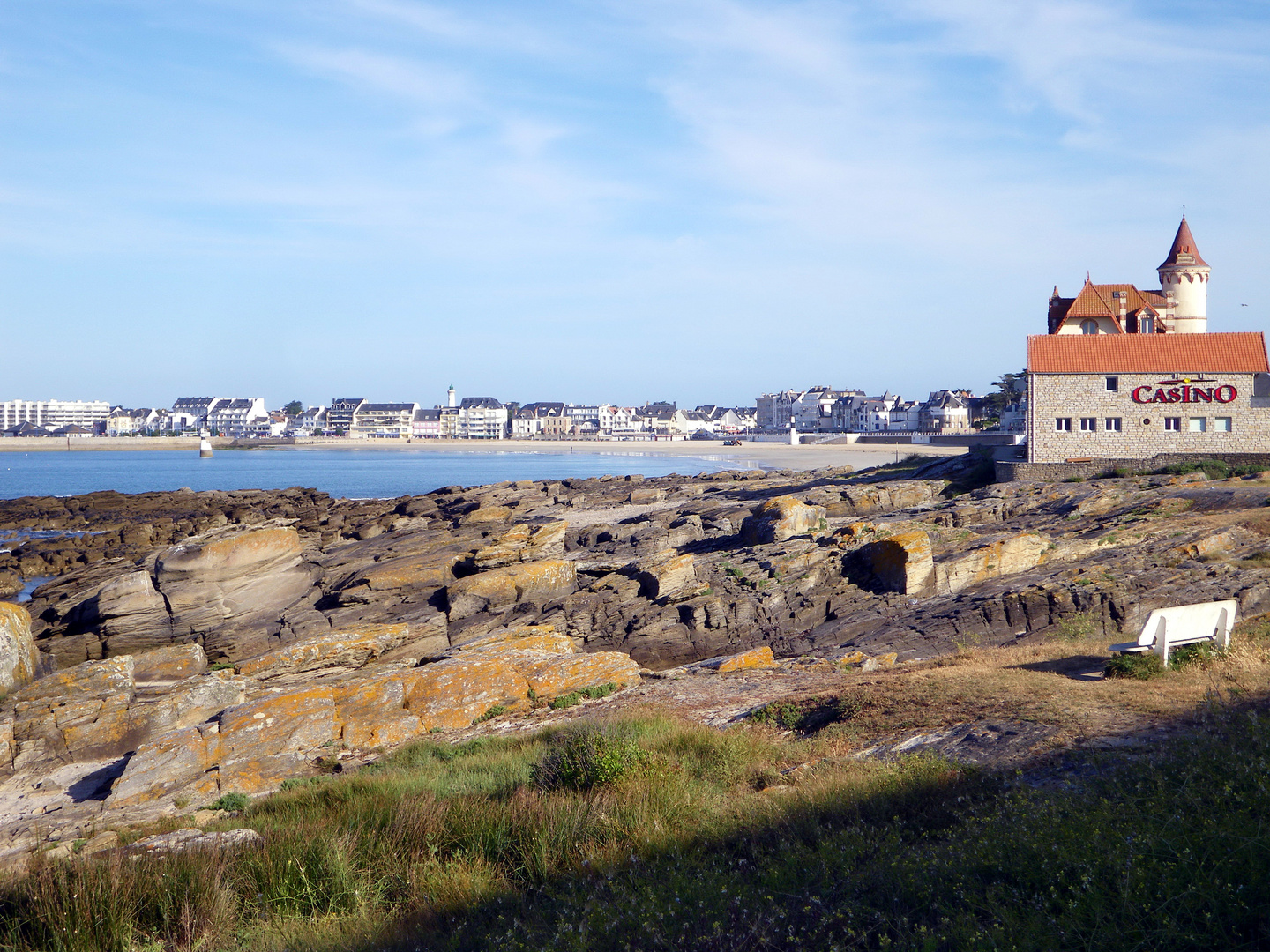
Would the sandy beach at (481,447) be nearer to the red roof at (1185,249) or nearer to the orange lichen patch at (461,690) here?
the red roof at (1185,249)

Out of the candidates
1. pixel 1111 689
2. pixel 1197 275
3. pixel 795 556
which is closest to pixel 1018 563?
pixel 795 556

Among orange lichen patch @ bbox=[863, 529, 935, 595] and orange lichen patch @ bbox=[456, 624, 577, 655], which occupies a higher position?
orange lichen patch @ bbox=[863, 529, 935, 595]

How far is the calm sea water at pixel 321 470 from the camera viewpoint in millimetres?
78375

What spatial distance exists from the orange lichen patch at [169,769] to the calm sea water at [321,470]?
179 feet

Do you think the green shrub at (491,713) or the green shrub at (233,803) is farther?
the green shrub at (491,713)

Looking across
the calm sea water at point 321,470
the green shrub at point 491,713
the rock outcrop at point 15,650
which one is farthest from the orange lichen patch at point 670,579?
the calm sea water at point 321,470

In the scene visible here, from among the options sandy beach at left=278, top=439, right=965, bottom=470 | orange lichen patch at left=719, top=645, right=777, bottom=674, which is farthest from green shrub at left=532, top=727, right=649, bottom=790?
sandy beach at left=278, top=439, right=965, bottom=470

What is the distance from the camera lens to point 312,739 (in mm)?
12734

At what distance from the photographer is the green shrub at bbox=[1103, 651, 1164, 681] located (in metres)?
9.94

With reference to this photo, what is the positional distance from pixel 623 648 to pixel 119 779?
1024 centimetres

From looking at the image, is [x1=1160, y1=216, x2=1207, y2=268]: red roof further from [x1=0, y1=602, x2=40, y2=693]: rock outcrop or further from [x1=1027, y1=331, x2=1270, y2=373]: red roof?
[x1=0, y1=602, x2=40, y2=693]: rock outcrop

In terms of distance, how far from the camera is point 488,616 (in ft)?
68.7

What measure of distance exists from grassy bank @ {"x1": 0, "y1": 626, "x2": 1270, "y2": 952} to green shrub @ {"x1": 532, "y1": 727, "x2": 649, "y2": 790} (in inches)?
1.3

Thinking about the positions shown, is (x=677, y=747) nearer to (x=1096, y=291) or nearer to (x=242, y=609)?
(x=242, y=609)
